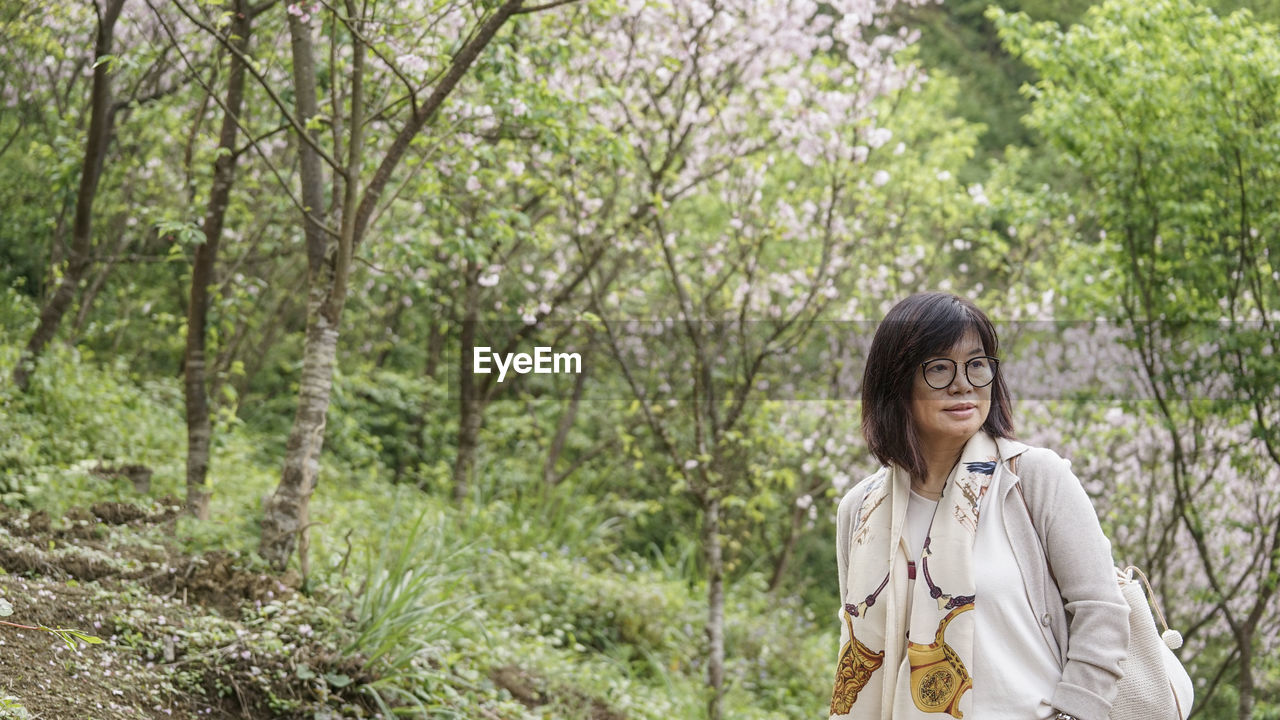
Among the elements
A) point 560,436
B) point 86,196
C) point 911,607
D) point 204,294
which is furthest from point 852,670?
point 560,436

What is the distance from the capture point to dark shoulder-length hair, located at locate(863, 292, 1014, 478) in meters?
2.33

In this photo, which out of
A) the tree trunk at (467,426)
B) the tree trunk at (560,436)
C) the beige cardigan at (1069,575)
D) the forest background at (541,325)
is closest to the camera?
the beige cardigan at (1069,575)

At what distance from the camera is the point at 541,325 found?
9742mm

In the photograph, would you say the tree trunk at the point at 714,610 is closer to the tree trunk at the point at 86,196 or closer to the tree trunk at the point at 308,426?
the tree trunk at the point at 308,426

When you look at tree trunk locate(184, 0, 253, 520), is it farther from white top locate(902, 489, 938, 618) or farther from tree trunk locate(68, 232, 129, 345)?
white top locate(902, 489, 938, 618)

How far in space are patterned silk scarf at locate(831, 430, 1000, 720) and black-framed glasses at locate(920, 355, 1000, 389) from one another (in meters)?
0.13

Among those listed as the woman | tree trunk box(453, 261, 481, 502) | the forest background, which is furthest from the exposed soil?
tree trunk box(453, 261, 481, 502)

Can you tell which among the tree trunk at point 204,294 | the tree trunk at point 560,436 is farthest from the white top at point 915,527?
the tree trunk at point 560,436

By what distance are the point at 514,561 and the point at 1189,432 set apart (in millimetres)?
4920

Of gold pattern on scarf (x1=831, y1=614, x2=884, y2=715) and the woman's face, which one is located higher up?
the woman's face

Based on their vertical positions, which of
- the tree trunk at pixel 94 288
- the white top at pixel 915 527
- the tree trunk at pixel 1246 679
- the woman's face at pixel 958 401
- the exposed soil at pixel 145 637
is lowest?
the tree trunk at pixel 1246 679

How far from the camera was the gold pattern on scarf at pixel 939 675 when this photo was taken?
2162 mm

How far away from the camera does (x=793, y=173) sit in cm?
1138

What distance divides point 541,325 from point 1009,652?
25.6 feet
